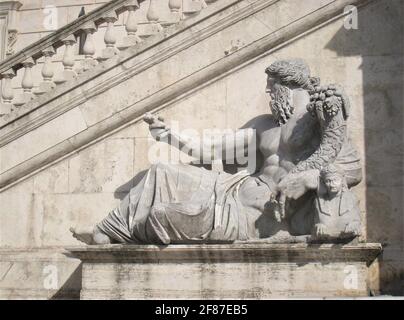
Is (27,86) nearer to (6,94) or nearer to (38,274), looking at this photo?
(6,94)

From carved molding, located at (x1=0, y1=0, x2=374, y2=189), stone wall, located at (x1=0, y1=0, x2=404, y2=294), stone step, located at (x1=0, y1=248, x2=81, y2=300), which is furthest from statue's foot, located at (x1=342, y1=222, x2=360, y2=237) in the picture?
stone step, located at (x1=0, y1=248, x2=81, y2=300)

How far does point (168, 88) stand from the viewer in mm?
12055

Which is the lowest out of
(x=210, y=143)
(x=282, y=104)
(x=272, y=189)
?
(x=272, y=189)

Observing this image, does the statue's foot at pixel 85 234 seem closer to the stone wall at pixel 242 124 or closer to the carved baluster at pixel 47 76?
the stone wall at pixel 242 124

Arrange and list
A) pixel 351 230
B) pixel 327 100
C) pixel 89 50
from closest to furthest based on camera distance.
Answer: pixel 351 230 < pixel 327 100 < pixel 89 50

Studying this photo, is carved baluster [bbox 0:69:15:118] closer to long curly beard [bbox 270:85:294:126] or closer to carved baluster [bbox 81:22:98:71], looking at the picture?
carved baluster [bbox 81:22:98:71]

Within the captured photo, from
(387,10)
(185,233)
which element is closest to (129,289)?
(185,233)

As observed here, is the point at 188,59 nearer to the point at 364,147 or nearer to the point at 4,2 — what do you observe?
the point at 364,147

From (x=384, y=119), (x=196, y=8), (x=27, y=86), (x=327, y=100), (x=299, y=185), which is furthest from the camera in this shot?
(x=27, y=86)

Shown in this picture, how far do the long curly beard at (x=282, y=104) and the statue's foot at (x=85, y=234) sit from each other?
2.42 meters

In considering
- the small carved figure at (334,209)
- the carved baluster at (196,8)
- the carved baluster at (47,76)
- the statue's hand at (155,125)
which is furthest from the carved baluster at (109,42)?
the small carved figure at (334,209)

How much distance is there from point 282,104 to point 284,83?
24 centimetres

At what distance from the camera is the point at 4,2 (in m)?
17.0

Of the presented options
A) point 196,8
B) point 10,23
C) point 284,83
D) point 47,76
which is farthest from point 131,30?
point 10,23
